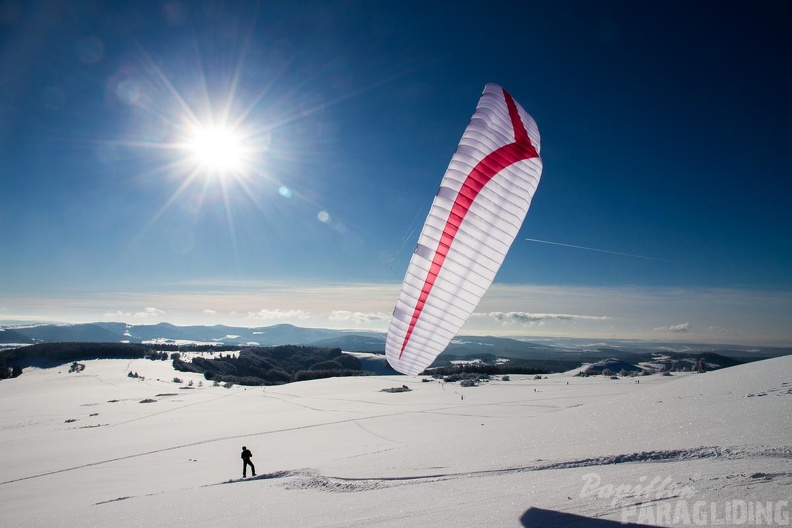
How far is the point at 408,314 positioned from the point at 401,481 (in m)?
3.11

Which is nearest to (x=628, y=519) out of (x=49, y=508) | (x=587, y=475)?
(x=587, y=475)

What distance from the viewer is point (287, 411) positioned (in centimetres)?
2386

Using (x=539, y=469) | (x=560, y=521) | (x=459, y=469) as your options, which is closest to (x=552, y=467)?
(x=539, y=469)

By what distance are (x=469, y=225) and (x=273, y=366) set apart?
305 feet

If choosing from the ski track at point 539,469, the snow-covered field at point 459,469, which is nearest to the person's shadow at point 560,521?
the snow-covered field at point 459,469

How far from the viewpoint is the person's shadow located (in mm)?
4523

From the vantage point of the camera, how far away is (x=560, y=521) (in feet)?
15.6

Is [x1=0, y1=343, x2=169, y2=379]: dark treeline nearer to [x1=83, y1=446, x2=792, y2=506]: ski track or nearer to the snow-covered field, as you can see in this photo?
the snow-covered field

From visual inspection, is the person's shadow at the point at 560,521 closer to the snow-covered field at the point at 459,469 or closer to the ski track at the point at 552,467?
the snow-covered field at the point at 459,469

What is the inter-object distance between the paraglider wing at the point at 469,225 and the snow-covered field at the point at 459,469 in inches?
110

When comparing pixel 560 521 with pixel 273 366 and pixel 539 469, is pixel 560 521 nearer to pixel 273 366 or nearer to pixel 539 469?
pixel 539 469

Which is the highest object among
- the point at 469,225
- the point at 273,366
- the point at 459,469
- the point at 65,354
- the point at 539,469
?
the point at 469,225

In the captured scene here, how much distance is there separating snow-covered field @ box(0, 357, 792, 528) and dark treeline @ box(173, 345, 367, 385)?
38.4 meters

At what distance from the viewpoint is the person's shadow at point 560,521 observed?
4.52 metres
